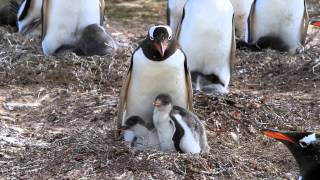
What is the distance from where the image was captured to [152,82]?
5.59 m

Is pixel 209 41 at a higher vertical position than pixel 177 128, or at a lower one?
higher

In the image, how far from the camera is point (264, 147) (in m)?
5.94

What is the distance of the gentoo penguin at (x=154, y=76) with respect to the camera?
5.49 m

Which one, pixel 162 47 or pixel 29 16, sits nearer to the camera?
pixel 162 47

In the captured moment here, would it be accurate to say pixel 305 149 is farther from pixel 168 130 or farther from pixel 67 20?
pixel 67 20

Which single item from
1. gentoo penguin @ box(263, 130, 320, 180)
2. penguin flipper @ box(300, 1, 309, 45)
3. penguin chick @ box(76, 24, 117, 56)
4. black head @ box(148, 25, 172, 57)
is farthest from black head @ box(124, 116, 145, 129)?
penguin flipper @ box(300, 1, 309, 45)

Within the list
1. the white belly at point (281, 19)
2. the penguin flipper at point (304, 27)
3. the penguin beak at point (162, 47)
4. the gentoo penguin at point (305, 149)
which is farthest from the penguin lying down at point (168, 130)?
the penguin flipper at point (304, 27)

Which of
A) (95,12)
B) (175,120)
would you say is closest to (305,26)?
(95,12)

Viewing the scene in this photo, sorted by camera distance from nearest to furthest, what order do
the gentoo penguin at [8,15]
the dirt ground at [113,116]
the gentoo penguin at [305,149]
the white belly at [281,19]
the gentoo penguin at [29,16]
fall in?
1. the gentoo penguin at [305,149]
2. the dirt ground at [113,116]
3. the white belly at [281,19]
4. the gentoo penguin at [29,16]
5. the gentoo penguin at [8,15]

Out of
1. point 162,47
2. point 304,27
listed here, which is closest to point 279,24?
point 304,27

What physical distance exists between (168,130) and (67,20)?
299 cm

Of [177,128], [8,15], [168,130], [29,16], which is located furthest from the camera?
[8,15]

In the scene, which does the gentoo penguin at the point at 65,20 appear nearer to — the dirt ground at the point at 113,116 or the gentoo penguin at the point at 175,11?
the dirt ground at the point at 113,116

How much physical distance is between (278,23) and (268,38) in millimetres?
227
